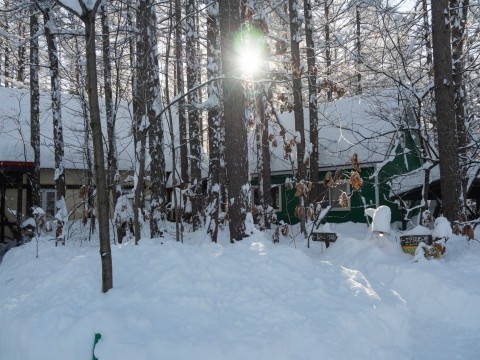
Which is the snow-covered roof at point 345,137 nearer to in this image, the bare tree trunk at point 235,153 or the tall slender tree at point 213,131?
the tall slender tree at point 213,131

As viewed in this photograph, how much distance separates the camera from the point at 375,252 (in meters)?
8.58

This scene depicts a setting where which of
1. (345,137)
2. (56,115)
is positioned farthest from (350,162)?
(56,115)

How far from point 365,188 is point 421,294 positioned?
11.1m

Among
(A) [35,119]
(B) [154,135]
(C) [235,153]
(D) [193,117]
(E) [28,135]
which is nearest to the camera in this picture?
(C) [235,153]

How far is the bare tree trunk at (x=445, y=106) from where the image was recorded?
9.32 m

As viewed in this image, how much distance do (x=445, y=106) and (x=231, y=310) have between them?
740cm

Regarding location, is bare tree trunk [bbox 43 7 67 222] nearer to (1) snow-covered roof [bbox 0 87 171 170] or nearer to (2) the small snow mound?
(1) snow-covered roof [bbox 0 87 171 170]

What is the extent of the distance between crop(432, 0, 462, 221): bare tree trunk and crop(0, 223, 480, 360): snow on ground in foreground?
280 centimetres

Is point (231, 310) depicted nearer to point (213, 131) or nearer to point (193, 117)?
point (213, 131)

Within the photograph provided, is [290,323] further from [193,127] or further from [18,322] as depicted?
[193,127]

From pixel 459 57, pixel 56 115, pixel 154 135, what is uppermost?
pixel 459 57

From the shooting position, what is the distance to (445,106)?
376 inches

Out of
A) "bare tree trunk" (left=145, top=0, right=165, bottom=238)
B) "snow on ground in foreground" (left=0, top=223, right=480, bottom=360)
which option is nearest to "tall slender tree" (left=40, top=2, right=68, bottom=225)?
"bare tree trunk" (left=145, top=0, right=165, bottom=238)

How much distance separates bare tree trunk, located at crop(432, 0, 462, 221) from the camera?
30.6 ft
